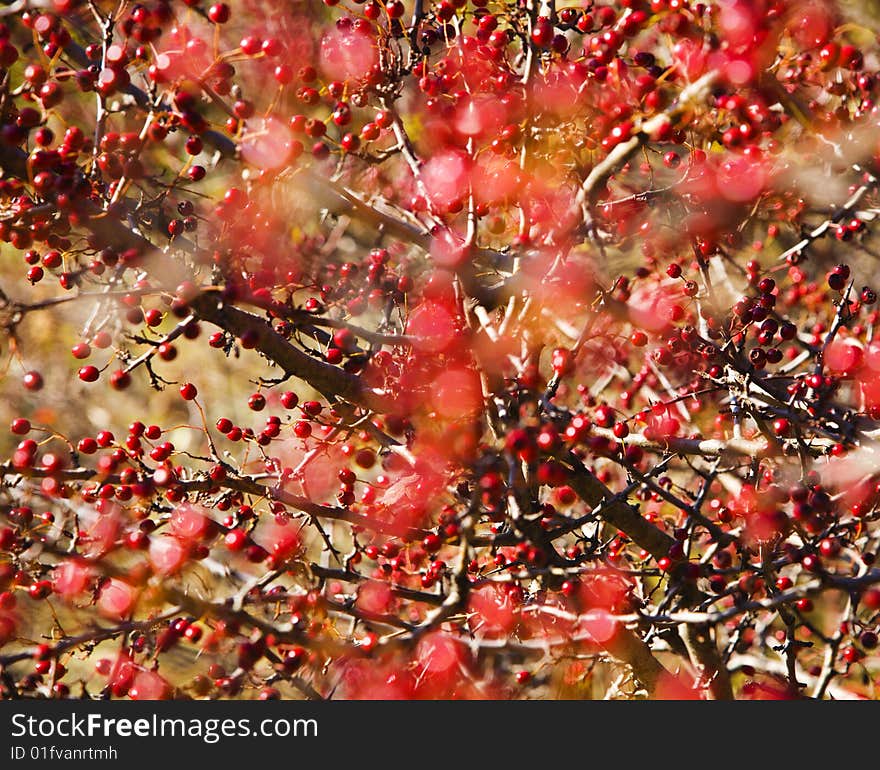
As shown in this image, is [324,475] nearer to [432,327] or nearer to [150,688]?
[432,327]

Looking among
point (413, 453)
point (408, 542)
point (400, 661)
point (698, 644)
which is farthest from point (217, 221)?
point (698, 644)

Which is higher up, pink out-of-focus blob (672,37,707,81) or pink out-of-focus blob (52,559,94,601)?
pink out-of-focus blob (672,37,707,81)

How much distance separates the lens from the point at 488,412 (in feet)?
8.67

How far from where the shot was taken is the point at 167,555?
7.37 ft

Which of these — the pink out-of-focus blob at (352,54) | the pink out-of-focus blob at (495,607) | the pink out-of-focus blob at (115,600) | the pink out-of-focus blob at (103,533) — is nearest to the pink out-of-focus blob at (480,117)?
the pink out-of-focus blob at (352,54)

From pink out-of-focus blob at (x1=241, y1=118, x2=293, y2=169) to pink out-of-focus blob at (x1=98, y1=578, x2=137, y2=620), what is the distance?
1334 millimetres

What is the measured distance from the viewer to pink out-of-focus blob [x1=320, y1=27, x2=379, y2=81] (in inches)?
116

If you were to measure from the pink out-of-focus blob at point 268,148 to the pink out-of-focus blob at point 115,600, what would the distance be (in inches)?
52.5

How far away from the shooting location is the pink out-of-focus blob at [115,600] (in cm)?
232

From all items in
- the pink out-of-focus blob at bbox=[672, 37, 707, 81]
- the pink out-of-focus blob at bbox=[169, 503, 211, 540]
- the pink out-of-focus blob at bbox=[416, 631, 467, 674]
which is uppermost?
the pink out-of-focus blob at bbox=[672, 37, 707, 81]

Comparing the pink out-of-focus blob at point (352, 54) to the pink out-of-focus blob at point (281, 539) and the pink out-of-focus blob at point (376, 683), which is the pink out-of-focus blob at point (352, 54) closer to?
the pink out-of-focus blob at point (281, 539)

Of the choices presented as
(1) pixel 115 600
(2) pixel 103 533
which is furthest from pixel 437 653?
(2) pixel 103 533

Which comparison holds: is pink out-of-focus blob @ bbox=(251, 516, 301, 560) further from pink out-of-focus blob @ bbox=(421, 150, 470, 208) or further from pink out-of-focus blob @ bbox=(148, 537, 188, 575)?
pink out-of-focus blob @ bbox=(421, 150, 470, 208)

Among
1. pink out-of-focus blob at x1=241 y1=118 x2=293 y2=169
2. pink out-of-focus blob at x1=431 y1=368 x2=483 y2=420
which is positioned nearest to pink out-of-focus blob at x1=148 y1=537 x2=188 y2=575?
pink out-of-focus blob at x1=431 y1=368 x2=483 y2=420
